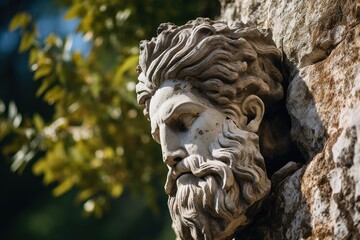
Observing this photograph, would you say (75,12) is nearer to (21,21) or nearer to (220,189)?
(21,21)

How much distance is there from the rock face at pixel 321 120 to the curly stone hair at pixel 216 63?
0.07 metres

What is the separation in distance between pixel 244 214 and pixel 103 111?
2.32 metres

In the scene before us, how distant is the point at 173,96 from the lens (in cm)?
283

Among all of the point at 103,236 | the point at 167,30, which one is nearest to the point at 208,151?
the point at 167,30

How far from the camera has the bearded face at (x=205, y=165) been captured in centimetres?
269

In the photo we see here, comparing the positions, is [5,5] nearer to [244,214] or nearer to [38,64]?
[38,64]

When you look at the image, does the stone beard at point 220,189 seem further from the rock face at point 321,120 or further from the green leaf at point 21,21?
the green leaf at point 21,21

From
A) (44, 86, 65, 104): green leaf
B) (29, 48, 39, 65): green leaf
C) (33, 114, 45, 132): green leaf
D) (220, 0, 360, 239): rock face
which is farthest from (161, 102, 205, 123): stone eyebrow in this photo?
(33, 114, 45, 132): green leaf

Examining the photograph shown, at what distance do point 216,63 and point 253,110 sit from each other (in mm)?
133

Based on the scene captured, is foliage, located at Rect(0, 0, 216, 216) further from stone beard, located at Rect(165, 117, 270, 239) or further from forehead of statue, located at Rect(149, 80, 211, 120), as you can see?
stone beard, located at Rect(165, 117, 270, 239)

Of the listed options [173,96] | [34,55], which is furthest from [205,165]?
[34,55]

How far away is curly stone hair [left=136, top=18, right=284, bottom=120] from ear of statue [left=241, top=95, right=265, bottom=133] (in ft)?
0.05

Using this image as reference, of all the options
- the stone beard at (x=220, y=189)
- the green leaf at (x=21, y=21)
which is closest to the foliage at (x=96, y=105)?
the green leaf at (x=21, y=21)

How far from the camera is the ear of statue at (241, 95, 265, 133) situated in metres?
2.85
